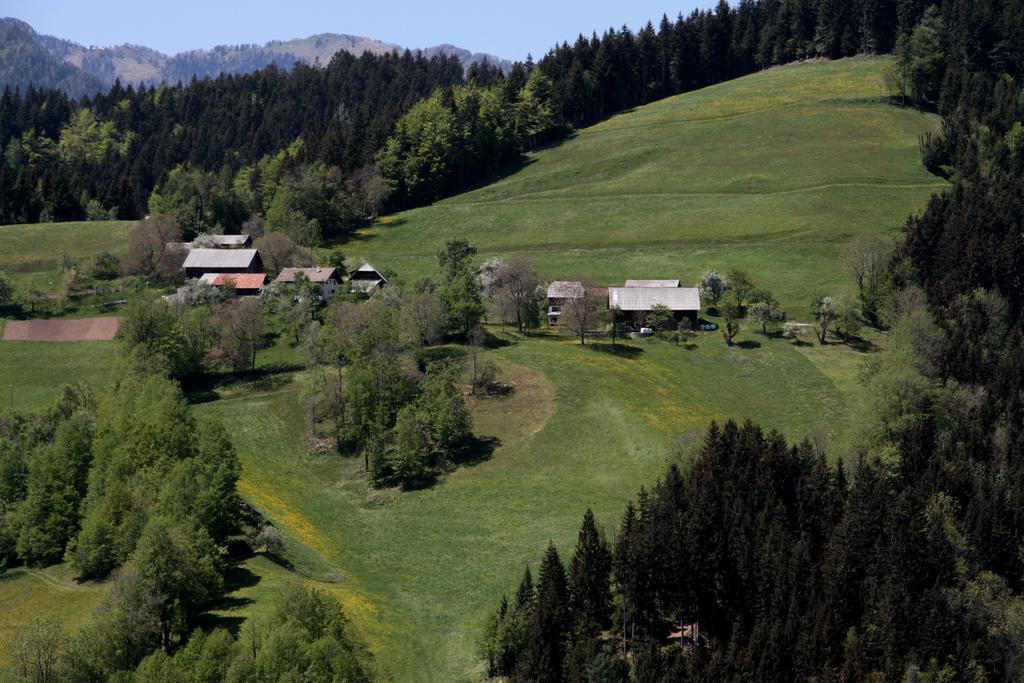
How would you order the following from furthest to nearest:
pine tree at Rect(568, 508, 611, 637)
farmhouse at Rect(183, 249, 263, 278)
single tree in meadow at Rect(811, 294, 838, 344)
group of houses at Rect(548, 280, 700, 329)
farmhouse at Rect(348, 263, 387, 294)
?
farmhouse at Rect(183, 249, 263, 278) < farmhouse at Rect(348, 263, 387, 294) < group of houses at Rect(548, 280, 700, 329) < single tree in meadow at Rect(811, 294, 838, 344) < pine tree at Rect(568, 508, 611, 637)

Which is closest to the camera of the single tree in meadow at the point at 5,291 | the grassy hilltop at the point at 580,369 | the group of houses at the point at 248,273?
the grassy hilltop at the point at 580,369

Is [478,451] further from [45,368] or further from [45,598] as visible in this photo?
[45,368]

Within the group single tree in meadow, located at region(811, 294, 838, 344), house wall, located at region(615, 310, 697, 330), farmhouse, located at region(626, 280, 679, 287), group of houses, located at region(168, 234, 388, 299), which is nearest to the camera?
single tree in meadow, located at region(811, 294, 838, 344)

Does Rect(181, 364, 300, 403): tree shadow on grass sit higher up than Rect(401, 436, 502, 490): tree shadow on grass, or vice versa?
Rect(181, 364, 300, 403): tree shadow on grass

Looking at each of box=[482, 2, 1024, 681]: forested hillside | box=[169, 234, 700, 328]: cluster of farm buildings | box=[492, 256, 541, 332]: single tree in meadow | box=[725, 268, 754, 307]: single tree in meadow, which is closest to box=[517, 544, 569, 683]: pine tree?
box=[482, 2, 1024, 681]: forested hillside

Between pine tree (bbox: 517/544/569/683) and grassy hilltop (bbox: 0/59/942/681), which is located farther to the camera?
grassy hilltop (bbox: 0/59/942/681)

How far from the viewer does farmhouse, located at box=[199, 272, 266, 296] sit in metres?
131

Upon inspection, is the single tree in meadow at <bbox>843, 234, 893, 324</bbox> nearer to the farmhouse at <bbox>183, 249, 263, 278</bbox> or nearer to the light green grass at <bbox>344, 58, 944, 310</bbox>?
the light green grass at <bbox>344, 58, 944, 310</bbox>

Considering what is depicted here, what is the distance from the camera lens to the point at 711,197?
531 feet

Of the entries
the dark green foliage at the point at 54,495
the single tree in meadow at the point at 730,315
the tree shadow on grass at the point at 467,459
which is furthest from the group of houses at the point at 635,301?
the dark green foliage at the point at 54,495

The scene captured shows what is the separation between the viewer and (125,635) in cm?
5784

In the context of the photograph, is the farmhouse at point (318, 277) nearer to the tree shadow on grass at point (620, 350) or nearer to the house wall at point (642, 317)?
the tree shadow on grass at point (620, 350)

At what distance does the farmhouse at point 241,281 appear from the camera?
131m

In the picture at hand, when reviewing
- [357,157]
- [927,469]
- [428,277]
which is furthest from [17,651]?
[357,157]
